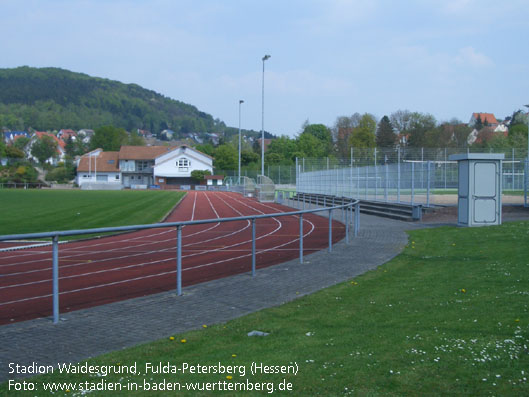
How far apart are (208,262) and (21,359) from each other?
247 inches

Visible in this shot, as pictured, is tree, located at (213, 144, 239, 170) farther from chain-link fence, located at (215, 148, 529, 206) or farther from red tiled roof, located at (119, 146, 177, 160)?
chain-link fence, located at (215, 148, 529, 206)

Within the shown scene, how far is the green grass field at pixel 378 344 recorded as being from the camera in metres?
4.16

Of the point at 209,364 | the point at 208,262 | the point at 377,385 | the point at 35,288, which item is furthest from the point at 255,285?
the point at 377,385

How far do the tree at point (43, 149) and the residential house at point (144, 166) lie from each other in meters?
28.4

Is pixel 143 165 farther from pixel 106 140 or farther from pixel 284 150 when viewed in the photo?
pixel 106 140

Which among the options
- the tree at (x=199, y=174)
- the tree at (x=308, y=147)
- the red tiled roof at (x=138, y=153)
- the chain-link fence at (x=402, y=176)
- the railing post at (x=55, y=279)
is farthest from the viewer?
the red tiled roof at (x=138, y=153)

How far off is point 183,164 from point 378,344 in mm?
94830

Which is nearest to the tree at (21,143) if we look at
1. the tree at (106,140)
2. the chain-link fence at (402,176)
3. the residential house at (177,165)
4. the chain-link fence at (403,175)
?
the tree at (106,140)

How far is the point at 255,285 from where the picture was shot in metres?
8.99

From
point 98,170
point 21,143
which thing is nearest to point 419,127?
point 98,170

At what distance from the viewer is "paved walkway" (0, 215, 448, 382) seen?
18.1 feet

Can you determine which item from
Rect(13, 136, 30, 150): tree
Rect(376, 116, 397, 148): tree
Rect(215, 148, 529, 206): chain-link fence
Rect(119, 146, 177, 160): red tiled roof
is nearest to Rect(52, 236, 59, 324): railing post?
Rect(215, 148, 529, 206): chain-link fence

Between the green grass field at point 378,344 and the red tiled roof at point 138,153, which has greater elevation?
the red tiled roof at point 138,153

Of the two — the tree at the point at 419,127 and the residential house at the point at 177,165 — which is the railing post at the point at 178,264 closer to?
the tree at the point at 419,127
